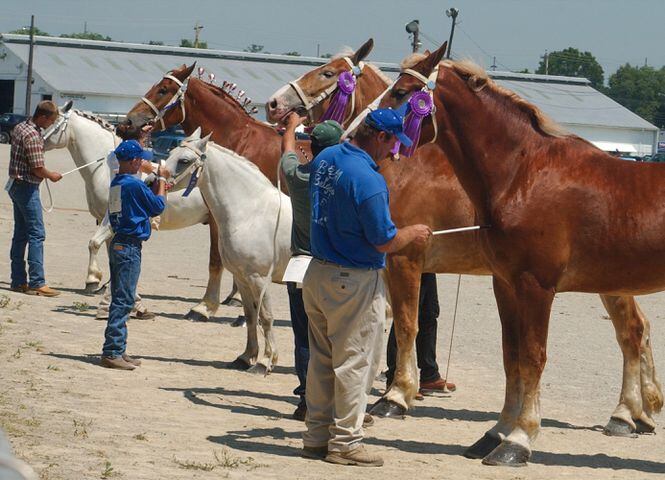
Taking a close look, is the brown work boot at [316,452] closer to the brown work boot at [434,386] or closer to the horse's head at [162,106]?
the brown work boot at [434,386]

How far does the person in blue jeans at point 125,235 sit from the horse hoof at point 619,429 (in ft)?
13.6

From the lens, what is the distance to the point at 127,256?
9531mm

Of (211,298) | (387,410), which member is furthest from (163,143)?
(387,410)

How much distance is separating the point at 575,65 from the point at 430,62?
482 feet

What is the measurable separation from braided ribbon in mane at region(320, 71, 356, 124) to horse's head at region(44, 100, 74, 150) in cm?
623

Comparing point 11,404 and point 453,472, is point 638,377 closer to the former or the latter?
point 453,472

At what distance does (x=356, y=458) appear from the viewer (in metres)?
6.68

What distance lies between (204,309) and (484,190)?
624 cm

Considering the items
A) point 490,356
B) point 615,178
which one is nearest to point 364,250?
point 615,178

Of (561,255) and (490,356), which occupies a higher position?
(561,255)

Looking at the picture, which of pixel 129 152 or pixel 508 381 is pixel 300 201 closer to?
pixel 508 381

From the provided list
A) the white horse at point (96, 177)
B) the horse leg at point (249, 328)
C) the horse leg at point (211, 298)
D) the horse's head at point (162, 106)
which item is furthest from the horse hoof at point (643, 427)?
the horse's head at point (162, 106)

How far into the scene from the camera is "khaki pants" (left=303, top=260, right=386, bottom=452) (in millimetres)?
6516

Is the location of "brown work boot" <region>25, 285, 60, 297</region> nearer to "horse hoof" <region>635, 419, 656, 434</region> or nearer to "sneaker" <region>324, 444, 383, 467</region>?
"sneaker" <region>324, 444, 383, 467</region>
